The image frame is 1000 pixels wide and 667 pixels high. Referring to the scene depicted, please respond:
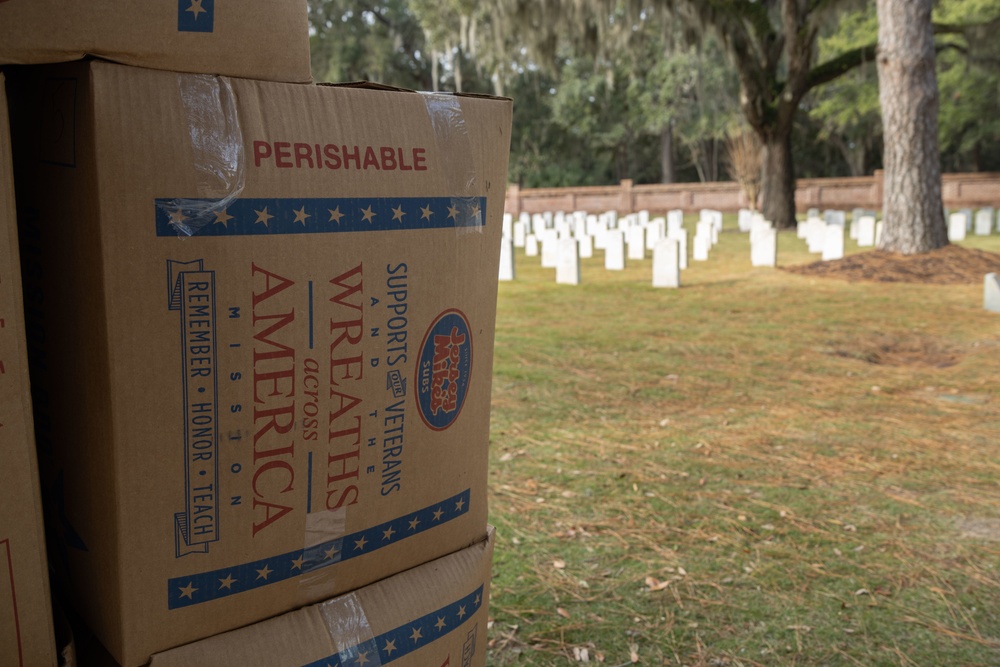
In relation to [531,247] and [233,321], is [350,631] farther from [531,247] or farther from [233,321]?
[531,247]

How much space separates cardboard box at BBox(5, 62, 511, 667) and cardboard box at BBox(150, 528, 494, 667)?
0.03 metres

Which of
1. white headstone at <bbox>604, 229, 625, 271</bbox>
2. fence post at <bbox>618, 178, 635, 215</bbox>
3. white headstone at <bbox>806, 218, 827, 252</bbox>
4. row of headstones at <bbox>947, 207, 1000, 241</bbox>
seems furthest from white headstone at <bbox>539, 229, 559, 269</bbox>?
fence post at <bbox>618, 178, 635, 215</bbox>

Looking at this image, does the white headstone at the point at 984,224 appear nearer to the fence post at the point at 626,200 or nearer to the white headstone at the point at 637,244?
the white headstone at the point at 637,244

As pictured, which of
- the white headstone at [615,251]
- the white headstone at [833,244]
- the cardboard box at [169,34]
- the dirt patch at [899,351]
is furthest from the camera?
the white headstone at [833,244]

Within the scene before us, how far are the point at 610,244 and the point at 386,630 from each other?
11.0 meters

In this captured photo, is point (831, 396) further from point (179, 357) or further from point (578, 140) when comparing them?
point (578, 140)

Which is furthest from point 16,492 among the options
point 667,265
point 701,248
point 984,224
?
point 984,224

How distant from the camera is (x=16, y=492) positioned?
1.18 m

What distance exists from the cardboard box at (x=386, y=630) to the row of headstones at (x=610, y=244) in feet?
14.9

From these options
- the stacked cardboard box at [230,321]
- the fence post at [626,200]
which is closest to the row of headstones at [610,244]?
the stacked cardboard box at [230,321]

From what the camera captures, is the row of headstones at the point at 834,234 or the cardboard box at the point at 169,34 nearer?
the cardboard box at the point at 169,34

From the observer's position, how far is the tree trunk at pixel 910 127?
10.8 meters

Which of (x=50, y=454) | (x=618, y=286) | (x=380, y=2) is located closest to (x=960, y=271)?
(x=618, y=286)

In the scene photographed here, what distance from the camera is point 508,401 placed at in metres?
5.18
